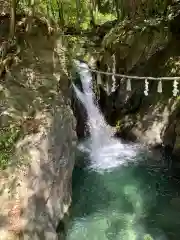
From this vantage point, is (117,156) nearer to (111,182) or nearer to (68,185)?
(111,182)

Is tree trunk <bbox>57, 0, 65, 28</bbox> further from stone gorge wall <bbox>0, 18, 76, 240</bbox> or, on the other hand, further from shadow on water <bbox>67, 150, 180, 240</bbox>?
shadow on water <bbox>67, 150, 180, 240</bbox>

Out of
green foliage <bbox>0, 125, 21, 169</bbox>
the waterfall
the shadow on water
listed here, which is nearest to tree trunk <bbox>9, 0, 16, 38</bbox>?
the waterfall

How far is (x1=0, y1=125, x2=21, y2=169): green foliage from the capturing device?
8125mm

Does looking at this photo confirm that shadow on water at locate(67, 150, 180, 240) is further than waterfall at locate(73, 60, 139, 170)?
No

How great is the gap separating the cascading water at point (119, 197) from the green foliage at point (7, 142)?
3230 millimetres

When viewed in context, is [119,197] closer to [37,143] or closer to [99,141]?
[37,143]

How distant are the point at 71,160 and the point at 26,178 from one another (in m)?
3.68

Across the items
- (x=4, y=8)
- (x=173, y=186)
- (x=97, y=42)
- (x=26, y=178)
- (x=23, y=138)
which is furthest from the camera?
(x=97, y=42)

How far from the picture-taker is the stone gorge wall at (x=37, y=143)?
7320mm

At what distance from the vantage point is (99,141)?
16891 millimetres

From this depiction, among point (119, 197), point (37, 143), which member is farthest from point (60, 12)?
point (37, 143)

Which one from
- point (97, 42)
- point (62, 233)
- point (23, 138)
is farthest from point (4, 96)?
point (97, 42)

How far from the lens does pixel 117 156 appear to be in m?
15.2

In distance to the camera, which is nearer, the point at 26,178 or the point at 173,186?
the point at 26,178
